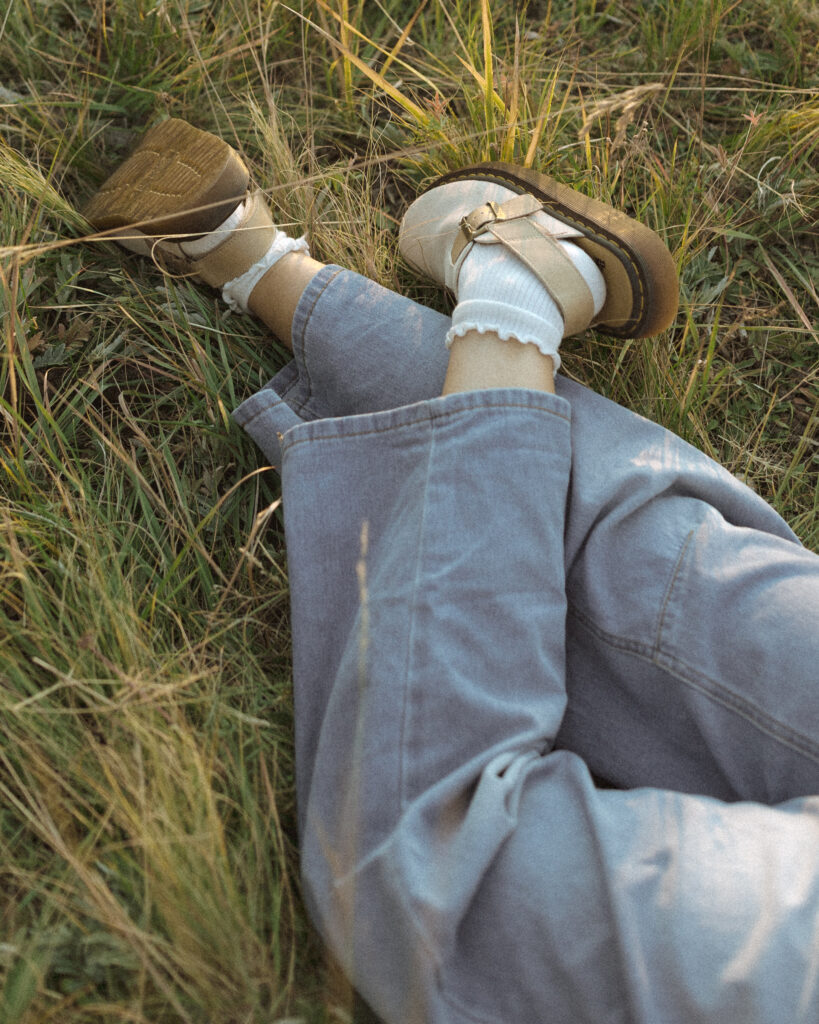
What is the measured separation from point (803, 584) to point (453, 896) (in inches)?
24.7

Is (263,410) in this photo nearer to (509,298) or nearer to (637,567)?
(509,298)

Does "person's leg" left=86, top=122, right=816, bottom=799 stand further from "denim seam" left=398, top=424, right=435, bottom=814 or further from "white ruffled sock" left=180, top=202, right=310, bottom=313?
"denim seam" left=398, top=424, right=435, bottom=814

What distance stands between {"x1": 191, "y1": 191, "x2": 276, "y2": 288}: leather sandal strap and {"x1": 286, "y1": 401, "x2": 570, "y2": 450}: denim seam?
0.47 metres

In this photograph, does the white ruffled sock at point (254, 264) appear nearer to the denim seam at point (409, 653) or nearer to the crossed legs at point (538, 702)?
the crossed legs at point (538, 702)

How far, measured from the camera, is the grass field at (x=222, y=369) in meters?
1.02

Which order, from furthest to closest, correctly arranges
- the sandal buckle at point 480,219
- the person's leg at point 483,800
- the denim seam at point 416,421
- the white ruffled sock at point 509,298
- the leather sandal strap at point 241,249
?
the leather sandal strap at point 241,249, the sandal buckle at point 480,219, the white ruffled sock at point 509,298, the denim seam at point 416,421, the person's leg at point 483,800

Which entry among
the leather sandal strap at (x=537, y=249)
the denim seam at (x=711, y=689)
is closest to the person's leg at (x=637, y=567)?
the denim seam at (x=711, y=689)

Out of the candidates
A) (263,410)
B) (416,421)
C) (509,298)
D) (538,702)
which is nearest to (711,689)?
(538,702)

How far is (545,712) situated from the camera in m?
1.10

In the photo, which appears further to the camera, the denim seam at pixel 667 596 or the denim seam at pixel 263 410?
the denim seam at pixel 263 410

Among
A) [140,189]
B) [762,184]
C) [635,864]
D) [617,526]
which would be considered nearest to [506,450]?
[617,526]

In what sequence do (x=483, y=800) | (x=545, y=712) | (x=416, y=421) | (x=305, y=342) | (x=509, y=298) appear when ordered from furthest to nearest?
(x=305, y=342) < (x=509, y=298) < (x=416, y=421) < (x=545, y=712) < (x=483, y=800)

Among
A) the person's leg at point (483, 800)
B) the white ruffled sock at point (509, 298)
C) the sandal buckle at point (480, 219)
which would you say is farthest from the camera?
the sandal buckle at point (480, 219)

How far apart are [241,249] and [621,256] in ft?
2.23
